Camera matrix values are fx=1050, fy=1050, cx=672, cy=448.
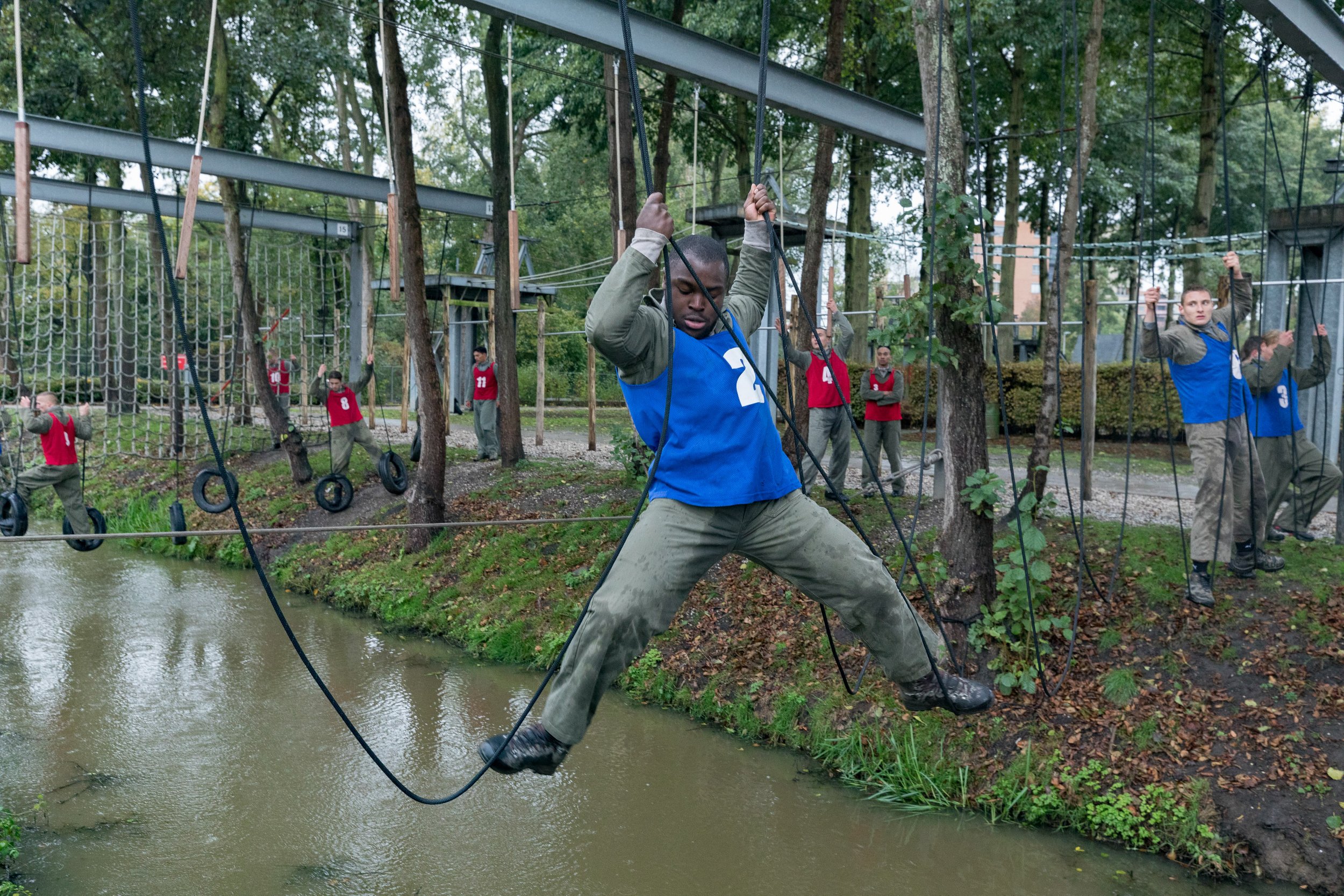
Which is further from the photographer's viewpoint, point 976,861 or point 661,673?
point 661,673

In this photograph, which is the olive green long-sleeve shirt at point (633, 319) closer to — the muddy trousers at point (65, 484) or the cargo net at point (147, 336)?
the cargo net at point (147, 336)

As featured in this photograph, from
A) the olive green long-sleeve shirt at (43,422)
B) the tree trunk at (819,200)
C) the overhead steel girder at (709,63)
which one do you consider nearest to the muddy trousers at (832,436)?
the tree trunk at (819,200)

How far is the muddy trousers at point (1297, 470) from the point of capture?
804 cm

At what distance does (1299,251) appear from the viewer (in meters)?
9.26

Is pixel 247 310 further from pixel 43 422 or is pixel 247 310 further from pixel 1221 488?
pixel 1221 488

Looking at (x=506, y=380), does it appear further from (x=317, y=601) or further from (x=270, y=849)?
(x=270, y=849)

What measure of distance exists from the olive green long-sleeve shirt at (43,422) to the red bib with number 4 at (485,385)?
552 cm

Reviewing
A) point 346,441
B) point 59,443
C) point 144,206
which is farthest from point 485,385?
point 59,443

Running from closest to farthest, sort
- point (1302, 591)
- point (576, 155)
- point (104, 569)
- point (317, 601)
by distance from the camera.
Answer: point (1302, 591) < point (317, 601) < point (104, 569) < point (576, 155)

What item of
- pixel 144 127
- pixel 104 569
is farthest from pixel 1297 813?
pixel 104 569

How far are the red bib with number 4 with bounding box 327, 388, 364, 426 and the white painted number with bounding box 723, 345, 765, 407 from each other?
10.2m

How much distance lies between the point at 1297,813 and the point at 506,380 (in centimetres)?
1066

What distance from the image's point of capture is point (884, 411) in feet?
35.1

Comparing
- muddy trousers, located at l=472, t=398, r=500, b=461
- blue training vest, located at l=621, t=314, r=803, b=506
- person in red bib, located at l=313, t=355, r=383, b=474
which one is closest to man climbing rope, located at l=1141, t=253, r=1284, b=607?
blue training vest, located at l=621, t=314, r=803, b=506
